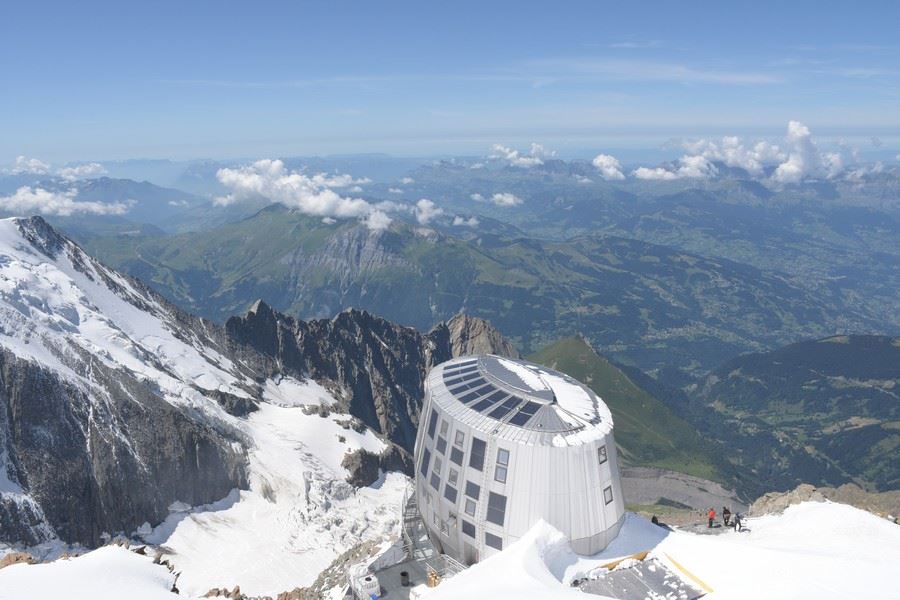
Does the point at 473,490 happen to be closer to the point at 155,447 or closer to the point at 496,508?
the point at 496,508

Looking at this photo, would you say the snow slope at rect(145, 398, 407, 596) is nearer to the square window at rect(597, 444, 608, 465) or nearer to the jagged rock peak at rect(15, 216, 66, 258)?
the square window at rect(597, 444, 608, 465)

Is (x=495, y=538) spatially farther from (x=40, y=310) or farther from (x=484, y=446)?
(x=40, y=310)

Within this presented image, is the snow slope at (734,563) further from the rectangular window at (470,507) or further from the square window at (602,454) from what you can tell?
the square window at (602,454)

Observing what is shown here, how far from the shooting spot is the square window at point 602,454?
4534 centimetres

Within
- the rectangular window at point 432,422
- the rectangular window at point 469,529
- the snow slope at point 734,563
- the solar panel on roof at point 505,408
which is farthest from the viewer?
the rectangular window at point 432,422

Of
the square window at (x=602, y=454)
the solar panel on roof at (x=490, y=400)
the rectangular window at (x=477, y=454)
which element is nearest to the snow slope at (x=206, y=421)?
the rectangular window at (x=477, y=454)

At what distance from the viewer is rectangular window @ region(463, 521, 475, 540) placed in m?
44.9

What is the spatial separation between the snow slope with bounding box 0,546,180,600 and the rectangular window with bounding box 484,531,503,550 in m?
21.1

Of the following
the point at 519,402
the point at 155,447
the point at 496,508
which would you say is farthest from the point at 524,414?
the point at 155,447

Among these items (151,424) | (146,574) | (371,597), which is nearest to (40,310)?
(151,424)

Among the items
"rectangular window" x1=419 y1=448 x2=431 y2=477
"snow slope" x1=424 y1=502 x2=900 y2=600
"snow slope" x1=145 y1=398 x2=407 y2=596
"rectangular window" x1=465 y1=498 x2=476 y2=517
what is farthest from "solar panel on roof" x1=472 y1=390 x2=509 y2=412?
"snow slope" x1=145 y1=398 x2=407 y2=596

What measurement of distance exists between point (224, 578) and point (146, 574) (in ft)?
152

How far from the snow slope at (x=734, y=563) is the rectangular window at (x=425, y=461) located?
10309 mm

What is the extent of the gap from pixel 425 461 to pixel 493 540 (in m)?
9.26
